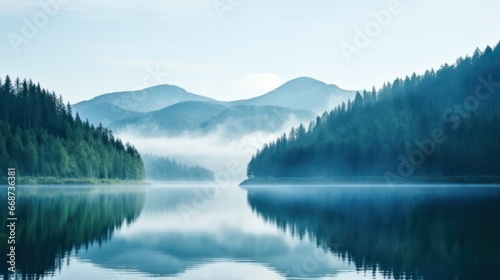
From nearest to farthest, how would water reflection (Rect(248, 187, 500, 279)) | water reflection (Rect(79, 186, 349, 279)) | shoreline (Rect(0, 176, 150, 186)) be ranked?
water reflection (Rect(79, 186, 349, 279))
water reflection (Rect(248, 187, 500, 279))
shoreline (Rect(0, 176, 150, 186))

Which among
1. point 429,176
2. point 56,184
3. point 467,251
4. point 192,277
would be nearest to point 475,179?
point 429,176

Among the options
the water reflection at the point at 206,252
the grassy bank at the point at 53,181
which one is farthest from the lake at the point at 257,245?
the grassy bank at the point at 53,181

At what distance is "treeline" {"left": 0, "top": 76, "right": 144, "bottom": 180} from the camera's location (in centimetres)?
15312

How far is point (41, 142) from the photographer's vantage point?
6654 inches

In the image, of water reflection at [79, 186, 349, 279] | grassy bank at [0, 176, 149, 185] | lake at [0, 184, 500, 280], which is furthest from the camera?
grassy bank at [0, 176, 149, 185]

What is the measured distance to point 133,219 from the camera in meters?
66.2

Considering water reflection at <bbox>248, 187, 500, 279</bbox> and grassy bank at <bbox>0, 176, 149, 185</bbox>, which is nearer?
water reflection at <bbox>248, 187, 500, 279</bbox>

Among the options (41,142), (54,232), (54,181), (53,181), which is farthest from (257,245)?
(41,142)

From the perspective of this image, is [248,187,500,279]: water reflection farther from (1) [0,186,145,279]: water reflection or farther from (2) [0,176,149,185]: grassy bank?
(2) [0,176,149,185]: grassy bank

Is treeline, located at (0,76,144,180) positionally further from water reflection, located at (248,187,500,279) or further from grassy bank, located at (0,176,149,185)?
water reflection, located at (248,187,500,279)

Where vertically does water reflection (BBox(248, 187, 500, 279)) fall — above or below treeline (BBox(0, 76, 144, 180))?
below

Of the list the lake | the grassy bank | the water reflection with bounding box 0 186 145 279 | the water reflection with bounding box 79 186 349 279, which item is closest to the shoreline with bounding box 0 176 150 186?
the grassy bank

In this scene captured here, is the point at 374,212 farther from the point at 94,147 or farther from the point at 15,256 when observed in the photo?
the point at 94,147

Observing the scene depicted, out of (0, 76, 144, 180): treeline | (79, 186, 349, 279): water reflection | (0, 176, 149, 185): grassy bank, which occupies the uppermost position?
(0, 76, 144, 180): treeline
